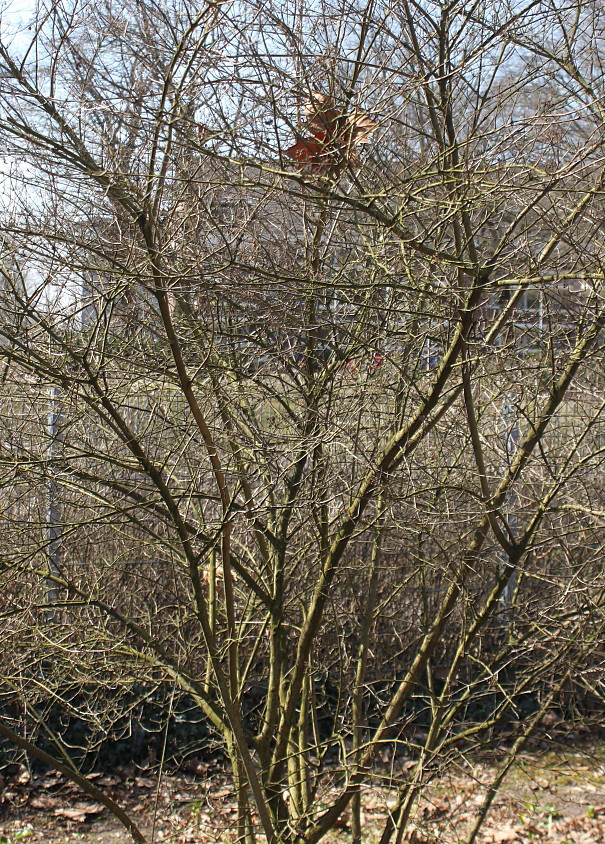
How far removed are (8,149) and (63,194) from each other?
32 cm

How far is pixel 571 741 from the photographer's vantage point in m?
6.23

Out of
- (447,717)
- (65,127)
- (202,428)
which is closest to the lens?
(65,127)

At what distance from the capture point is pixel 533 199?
2.57 metres

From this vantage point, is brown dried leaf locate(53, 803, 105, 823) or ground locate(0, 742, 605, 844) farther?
brown dried leaf locate(53, 803, 105, 823)

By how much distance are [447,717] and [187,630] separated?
2.47m

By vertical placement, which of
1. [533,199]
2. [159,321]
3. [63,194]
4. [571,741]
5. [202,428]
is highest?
[63,194]

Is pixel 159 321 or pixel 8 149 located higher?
pixel 8 149

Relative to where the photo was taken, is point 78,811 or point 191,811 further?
point 78,811

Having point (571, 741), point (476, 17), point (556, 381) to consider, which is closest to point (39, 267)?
point (476, 17)

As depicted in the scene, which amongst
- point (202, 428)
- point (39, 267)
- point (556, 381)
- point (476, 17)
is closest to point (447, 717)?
point (556, 381)

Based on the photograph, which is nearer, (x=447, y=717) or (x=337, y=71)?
(x=337, y=71)

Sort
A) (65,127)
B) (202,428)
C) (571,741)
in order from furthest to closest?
(571,741), (202,428), (65,127)

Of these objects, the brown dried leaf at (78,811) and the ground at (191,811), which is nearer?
the ground at (191,811)

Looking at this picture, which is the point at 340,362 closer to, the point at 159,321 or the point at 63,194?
the point at 159,321
